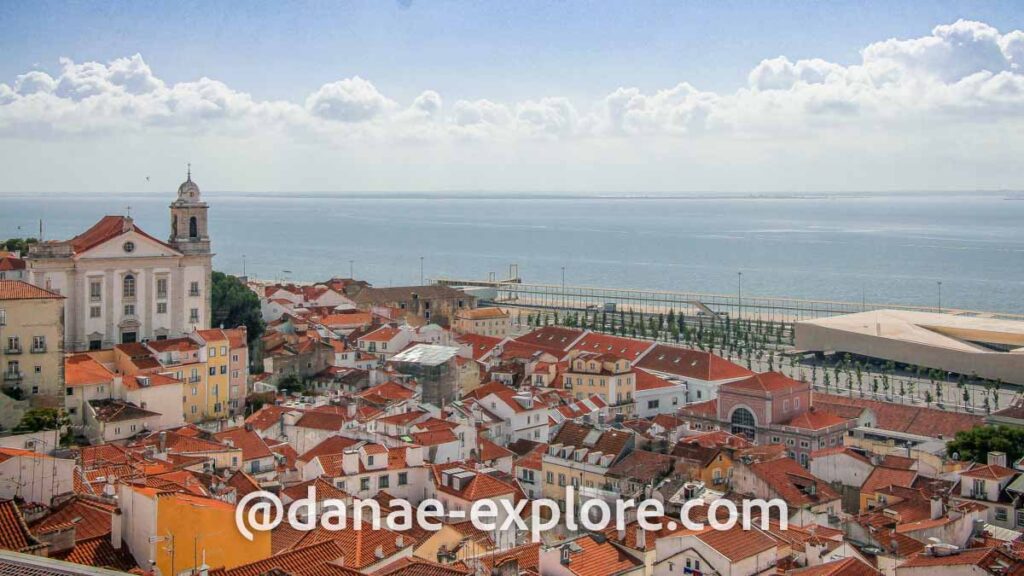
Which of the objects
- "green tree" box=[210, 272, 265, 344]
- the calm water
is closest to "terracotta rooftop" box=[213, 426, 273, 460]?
"green tree" box=[210, 272, 265, 344]

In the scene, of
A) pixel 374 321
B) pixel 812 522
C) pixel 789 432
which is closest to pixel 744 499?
pixel 812 522

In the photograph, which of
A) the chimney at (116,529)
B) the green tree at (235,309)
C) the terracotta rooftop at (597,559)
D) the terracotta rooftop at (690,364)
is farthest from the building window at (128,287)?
the terracotta rooftop at (597,559)

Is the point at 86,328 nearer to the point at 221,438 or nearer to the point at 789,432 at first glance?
the point at 221,438

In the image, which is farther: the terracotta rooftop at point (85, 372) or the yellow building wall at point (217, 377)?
the yellow building wall at point (217, 377)

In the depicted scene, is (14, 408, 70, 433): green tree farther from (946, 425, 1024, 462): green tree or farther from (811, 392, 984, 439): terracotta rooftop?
(811, 392, 984, 439): terracotta rooftop

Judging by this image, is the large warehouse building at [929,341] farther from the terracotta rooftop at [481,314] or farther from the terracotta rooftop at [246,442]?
the terracotta rooftop at [246,442]

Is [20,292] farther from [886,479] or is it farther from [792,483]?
[886,479]
